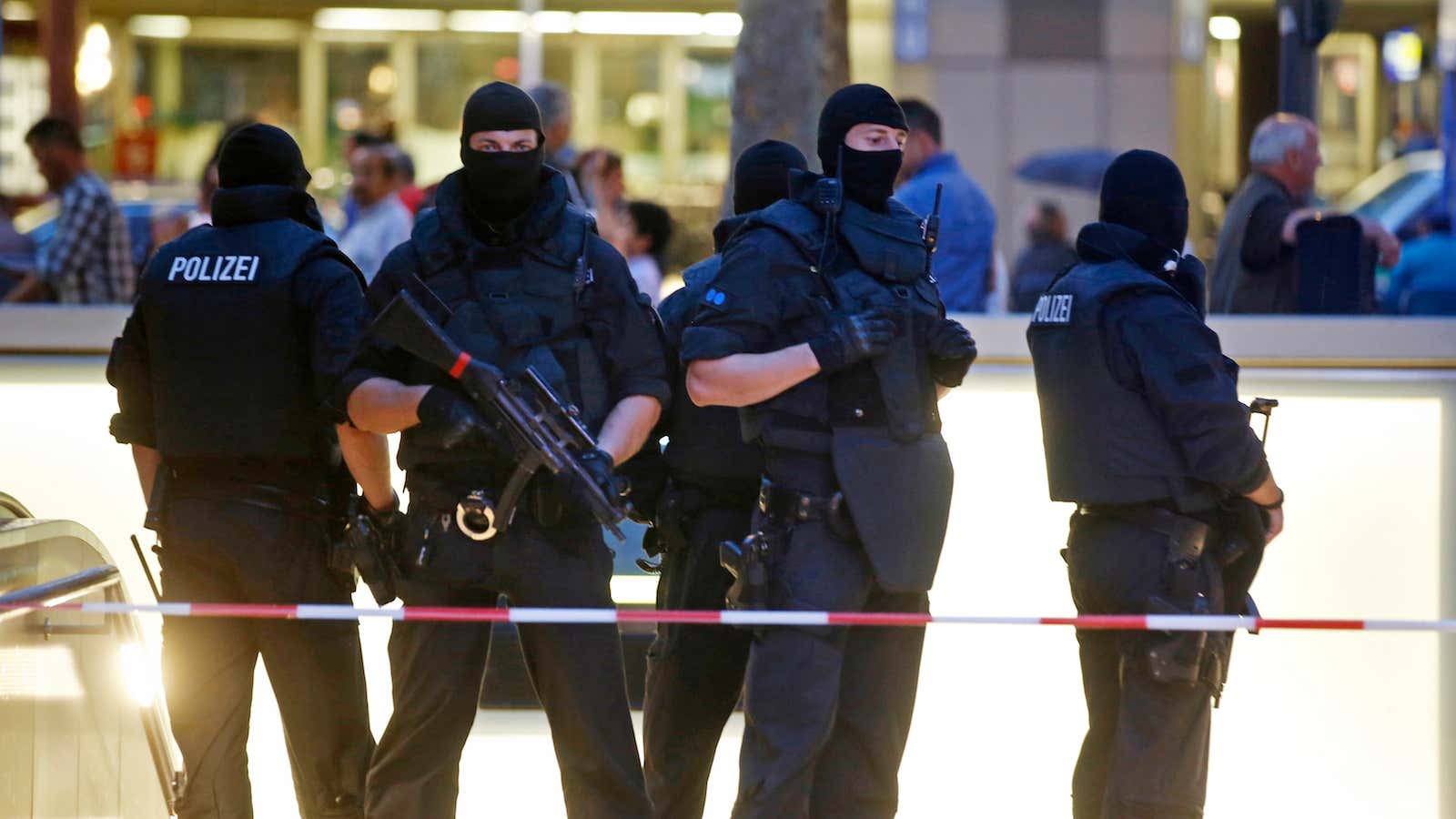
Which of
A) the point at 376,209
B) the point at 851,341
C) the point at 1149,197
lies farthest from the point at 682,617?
the point at 376,209

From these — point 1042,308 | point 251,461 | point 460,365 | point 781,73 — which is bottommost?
point 251,461

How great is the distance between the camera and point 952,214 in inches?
287

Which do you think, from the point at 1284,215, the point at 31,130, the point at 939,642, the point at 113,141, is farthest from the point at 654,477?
the point at 113,141

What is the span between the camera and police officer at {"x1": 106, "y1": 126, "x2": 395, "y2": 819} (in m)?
Result: 4.46

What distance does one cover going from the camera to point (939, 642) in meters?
5.74

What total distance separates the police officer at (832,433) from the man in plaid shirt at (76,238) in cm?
515

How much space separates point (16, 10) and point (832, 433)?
19.0m

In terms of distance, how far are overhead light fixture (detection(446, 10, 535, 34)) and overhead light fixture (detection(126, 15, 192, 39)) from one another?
3092 millimetres

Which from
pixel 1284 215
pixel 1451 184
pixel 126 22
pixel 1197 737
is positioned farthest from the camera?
pixel 126 22

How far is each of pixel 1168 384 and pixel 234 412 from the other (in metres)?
2.20

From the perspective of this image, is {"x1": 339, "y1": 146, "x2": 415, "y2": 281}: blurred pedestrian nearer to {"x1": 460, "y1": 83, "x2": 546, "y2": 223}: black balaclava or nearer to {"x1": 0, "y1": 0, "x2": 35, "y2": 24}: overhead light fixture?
{"x1": 460, "y1": 83, "x2": 546, "y2": 223}: black balaclava

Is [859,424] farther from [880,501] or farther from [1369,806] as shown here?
[1369,806]

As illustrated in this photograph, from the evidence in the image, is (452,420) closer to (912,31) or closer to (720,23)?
(912,31)

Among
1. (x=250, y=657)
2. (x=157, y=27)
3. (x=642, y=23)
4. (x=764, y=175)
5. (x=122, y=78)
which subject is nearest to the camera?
(x=250, y=657)
